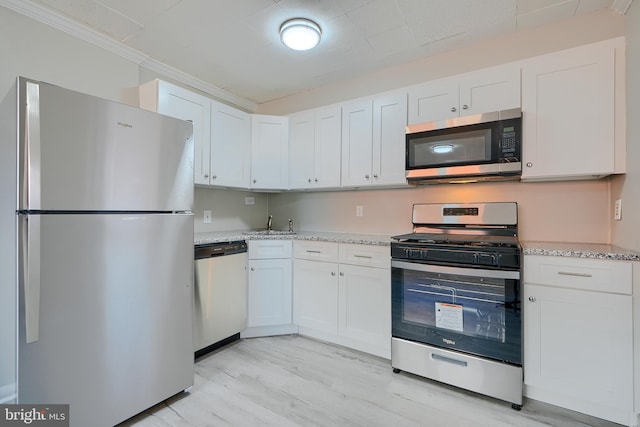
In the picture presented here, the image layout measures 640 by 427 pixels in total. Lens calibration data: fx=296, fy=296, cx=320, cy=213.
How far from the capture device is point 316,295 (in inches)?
106

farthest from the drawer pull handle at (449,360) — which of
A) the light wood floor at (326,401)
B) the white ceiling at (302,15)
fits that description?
the white ceiling at (302,15)

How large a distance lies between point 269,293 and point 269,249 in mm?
410

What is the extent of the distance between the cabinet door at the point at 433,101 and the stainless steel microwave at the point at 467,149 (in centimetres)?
12

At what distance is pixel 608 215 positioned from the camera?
203 centimetres

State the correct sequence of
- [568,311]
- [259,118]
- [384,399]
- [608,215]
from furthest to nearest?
[259,118]
[608,215]
[384,399]
[568,311]

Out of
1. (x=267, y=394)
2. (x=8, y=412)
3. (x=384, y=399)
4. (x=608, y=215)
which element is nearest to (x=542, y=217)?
(x=608, y=215)

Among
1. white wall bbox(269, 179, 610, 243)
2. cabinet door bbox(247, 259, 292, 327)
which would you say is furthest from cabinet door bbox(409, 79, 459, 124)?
cabinet door bbox(247, 259, 292, 327)

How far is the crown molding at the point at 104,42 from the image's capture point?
191cm

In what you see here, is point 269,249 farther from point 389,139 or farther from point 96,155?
point 96,155

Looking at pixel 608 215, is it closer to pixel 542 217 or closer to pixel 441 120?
pixel 542 217

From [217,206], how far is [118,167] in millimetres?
1603

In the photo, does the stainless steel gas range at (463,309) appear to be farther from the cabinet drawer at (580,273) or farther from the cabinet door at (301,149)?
the cabinet door at (301,149)

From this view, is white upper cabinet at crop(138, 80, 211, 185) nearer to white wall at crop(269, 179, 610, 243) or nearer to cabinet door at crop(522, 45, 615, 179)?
white wall at crop(269, 179, 610, 243)

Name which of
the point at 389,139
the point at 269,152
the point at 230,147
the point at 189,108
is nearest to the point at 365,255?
the point at 389,139
